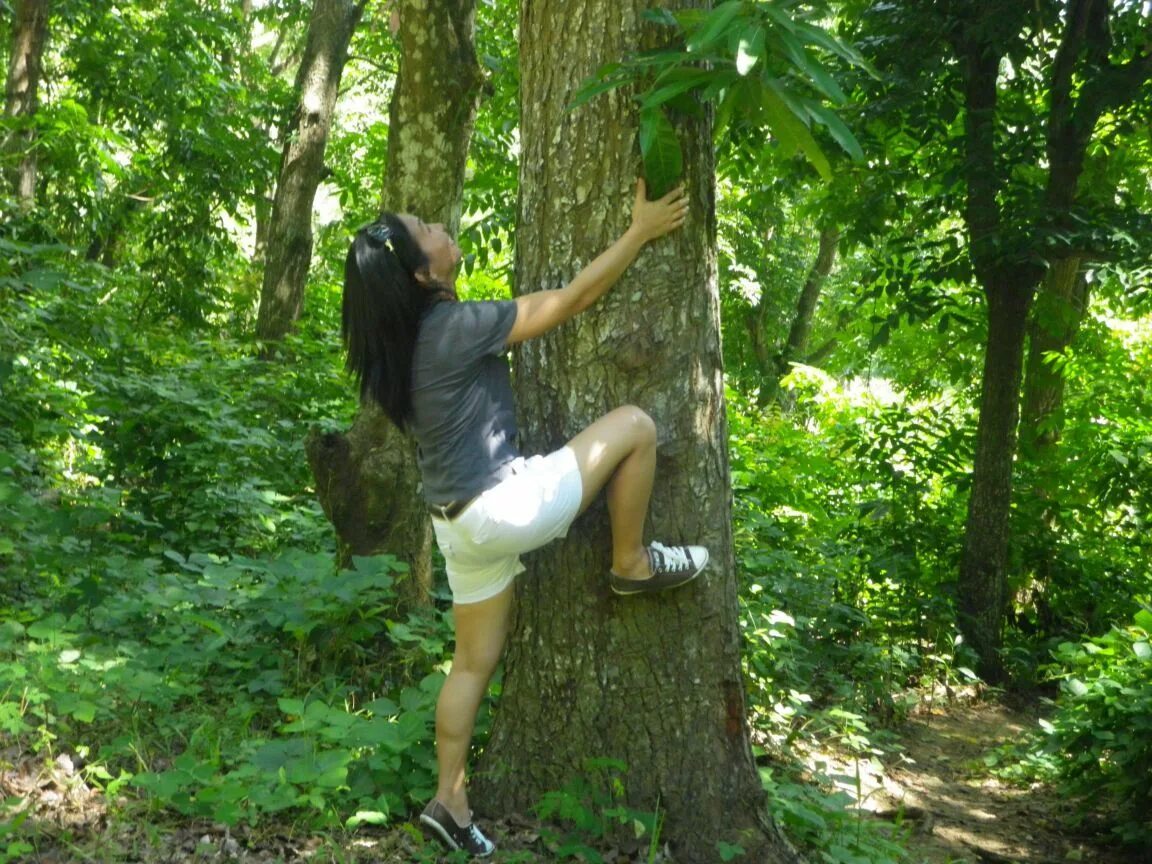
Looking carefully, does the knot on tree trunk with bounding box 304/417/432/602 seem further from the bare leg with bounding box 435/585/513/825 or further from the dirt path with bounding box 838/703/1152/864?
the dirt path with bounding box 838/703/1152/864

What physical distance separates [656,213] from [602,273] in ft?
0.99

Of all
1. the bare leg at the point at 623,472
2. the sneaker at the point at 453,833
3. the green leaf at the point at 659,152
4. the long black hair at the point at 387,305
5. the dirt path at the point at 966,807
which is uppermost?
the green leaf at the point at 659,152

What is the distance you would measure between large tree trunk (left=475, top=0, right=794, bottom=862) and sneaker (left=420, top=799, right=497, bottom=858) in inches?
11.5

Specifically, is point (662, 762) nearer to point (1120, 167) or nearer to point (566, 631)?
point (566, 631)

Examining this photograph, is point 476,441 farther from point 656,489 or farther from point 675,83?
point 675,83

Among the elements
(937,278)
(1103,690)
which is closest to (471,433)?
(1103,690)

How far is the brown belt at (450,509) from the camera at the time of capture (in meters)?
3.89

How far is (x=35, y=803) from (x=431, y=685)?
1.49 metres

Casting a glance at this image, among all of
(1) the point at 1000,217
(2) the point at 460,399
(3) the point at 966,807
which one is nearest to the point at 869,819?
(3) the point at 966,807

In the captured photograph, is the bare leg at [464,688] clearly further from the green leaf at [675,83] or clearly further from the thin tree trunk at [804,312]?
the thin tree trunk at [804,312]

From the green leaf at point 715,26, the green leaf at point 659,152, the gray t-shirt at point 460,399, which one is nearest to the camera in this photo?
the green leaf at point 715,26

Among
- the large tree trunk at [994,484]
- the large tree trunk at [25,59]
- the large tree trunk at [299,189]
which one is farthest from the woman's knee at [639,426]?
the large tree trunk at [25,59]

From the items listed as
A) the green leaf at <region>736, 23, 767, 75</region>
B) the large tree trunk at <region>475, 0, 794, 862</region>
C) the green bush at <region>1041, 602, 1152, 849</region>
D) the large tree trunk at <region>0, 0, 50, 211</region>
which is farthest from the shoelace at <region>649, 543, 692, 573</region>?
the large tree trunk at <region>0, 0, 50, 211</region>

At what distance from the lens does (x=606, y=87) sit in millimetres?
3656
